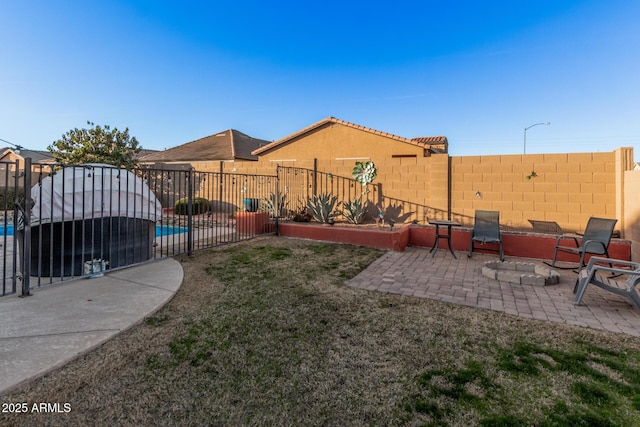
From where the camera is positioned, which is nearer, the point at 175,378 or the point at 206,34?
the point at 175,378

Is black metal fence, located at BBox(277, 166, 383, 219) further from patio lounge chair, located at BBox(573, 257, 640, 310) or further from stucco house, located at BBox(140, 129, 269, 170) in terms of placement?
stucco house, located at BBox(140, 129, 269, 170)

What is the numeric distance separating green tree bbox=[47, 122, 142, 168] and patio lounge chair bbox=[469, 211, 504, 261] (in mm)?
17291

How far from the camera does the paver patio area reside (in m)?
3.55

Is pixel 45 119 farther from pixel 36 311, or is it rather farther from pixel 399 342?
pixel 399 342

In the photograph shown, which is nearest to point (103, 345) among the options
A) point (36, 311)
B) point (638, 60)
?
point (36, 311)

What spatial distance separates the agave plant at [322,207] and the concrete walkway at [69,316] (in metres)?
5.24

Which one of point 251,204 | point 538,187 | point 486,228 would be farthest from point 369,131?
point 486,228

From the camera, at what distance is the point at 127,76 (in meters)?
15.9

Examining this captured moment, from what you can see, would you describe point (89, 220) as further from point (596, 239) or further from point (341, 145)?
point (341, 145)

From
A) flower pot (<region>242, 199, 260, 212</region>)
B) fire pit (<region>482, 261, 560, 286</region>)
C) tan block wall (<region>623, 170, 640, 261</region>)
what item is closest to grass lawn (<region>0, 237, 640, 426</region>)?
fire pit (<region>482, 261, 560, 286</region>)

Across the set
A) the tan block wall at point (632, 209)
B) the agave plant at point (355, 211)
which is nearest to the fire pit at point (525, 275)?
the tan block wall at point (632, 209)

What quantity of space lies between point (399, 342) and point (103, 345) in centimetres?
281

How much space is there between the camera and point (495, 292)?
174 inches

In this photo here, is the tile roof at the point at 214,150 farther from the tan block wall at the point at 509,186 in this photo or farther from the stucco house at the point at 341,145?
the tan block wall at the point at 509,186
